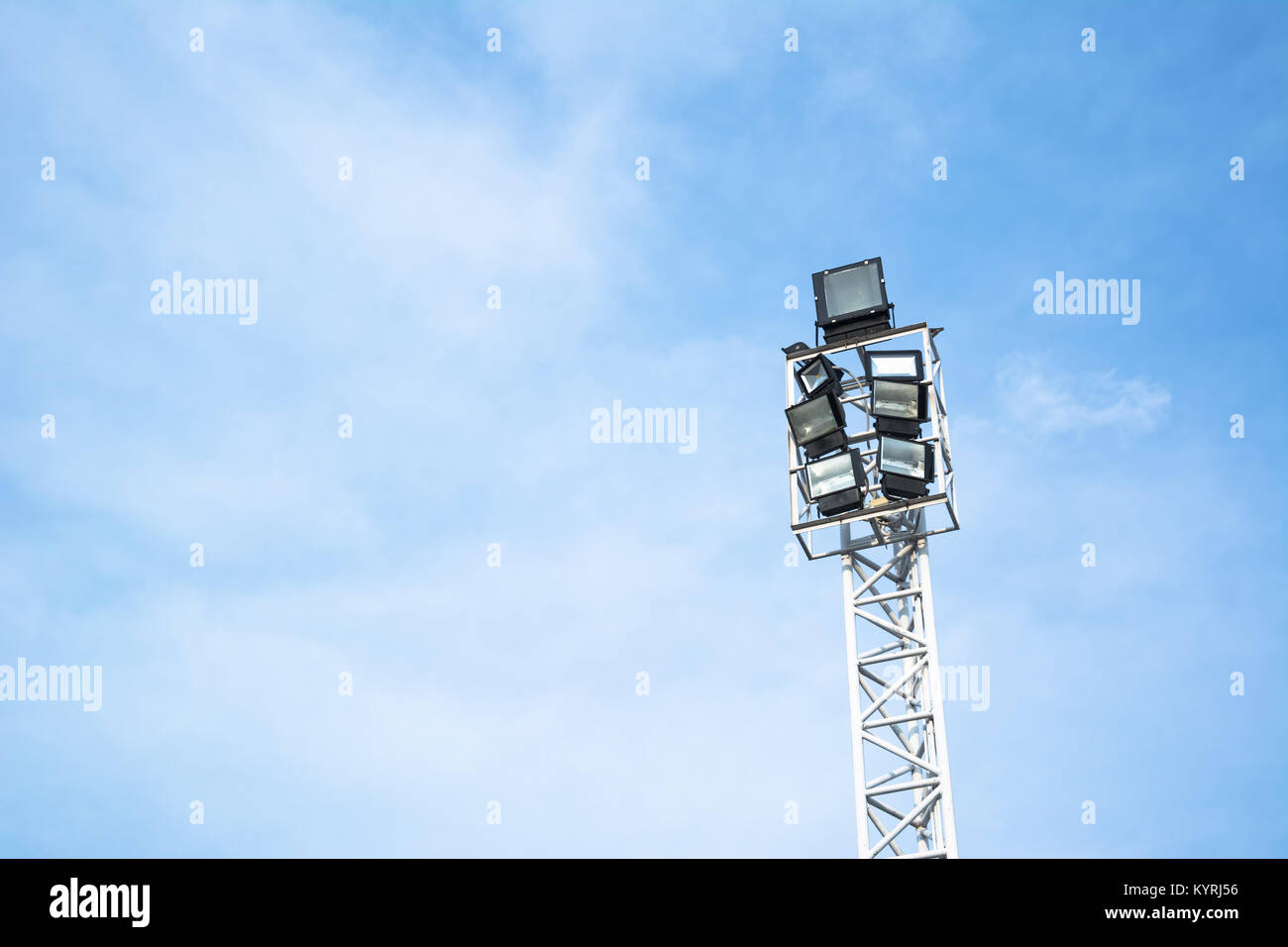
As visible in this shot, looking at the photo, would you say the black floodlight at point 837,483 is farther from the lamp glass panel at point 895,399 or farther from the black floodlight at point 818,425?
the lamp glass panel at point 895,399

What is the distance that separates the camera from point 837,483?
1121 inches

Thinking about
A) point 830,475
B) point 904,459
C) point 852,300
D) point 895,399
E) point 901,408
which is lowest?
point 830,475

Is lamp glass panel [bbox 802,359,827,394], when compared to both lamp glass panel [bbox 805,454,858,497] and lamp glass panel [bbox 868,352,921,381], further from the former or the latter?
lamp glass panel [bbox 805,454,858,497]

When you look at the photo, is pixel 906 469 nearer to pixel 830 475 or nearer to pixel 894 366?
pixel 830 475

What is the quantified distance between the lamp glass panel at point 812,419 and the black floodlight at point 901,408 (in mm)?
962

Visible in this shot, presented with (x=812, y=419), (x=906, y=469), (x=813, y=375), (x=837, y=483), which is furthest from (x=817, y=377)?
(x=906, y=469)

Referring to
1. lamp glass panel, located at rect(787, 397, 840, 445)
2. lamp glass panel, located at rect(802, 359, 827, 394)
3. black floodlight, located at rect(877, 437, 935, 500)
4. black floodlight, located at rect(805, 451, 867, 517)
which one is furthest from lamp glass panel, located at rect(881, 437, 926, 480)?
lamp glass panel, located at rect(802, 359, 827, 394)

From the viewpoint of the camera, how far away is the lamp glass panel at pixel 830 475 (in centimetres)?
2841

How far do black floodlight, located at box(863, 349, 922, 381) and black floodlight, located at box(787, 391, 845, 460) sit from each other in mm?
1110

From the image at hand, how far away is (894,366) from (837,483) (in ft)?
9.77
